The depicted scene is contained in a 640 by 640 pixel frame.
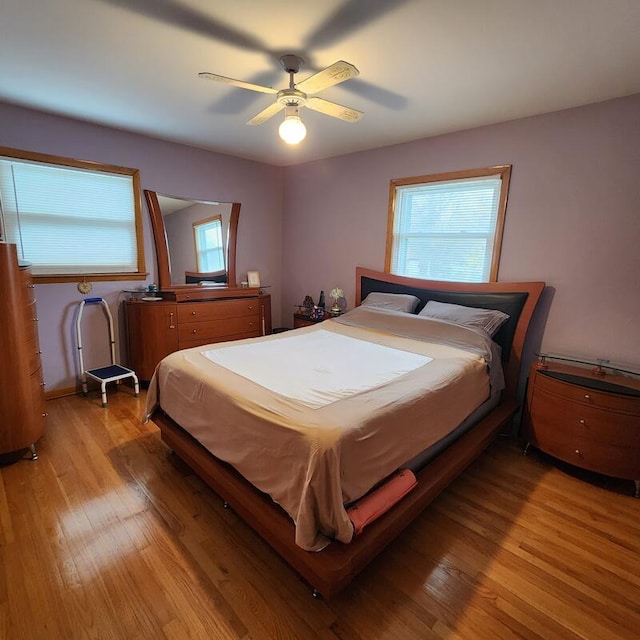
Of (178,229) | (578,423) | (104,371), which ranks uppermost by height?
(178,229)

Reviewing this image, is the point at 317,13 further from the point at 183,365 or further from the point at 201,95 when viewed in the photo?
the point at 183,365

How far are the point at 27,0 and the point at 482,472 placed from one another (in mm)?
3512

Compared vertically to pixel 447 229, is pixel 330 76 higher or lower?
higher

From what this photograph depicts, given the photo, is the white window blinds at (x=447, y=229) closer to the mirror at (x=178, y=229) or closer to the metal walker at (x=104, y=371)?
the mirror at (x=178, y=229)

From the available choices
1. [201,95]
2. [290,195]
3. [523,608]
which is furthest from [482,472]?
[290,195]

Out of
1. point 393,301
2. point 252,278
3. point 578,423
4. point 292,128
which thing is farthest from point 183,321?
point 578,423

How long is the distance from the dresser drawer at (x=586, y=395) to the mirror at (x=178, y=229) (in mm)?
3415

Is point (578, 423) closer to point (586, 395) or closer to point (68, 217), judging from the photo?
point (586, 395)

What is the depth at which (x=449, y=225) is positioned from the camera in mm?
3201

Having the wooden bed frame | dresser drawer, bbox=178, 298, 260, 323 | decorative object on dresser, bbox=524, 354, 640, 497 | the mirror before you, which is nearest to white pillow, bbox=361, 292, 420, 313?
the wooden bed frame

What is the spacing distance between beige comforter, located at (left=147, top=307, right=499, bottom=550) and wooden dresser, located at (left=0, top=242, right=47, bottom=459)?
2.43 ft

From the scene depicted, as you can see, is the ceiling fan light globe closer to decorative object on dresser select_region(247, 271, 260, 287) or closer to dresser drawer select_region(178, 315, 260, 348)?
dresser drawer select_region(178, 315, 260, 348)

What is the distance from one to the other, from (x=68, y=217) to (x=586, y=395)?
4344 millimetres

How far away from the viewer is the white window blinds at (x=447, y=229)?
298cm
